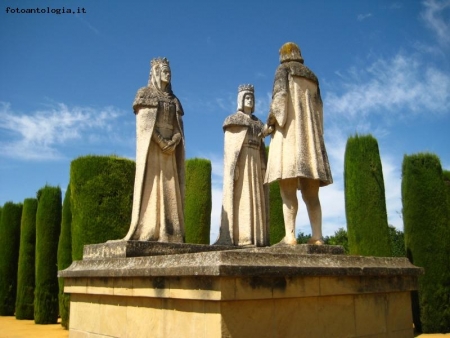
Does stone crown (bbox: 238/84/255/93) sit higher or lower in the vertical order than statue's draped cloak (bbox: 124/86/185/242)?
higher

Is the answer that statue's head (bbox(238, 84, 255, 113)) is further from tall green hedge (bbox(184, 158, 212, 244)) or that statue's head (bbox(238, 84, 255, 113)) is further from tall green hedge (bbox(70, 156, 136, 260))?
tall green hedge (bbox(184, 158, 212, 244))

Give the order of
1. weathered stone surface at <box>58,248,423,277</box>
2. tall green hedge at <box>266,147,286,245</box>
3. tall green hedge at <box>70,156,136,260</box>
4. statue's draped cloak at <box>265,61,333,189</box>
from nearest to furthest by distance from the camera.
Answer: weathered stone surface at <box>58,248,423,277</box>, statue's draped cloak at <box>265,61,333,189</box>, tall green hedge at <box>70,156,136,260</box>, tall green hedge at <box>266,147,286,245</box>

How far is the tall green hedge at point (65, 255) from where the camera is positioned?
14523 millimetres

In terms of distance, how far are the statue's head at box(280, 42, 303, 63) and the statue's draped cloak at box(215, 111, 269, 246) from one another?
2.55m

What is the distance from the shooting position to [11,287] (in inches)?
794

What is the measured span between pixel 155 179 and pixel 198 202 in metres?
9.00

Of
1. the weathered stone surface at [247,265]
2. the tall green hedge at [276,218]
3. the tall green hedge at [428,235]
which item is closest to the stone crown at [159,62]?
the weathered stone surface at [247,265]

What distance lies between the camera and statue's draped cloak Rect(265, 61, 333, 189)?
244 inches

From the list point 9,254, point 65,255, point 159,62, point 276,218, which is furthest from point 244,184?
point 9,254

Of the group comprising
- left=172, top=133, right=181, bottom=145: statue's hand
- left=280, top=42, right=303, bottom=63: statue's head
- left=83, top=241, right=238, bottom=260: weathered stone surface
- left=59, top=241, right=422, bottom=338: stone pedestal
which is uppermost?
left=280, top=42, right=303, bottom=63: statue's head

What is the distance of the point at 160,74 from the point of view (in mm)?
7711

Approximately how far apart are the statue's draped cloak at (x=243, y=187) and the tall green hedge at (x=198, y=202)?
23.2 ft

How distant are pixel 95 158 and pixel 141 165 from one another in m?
6.68

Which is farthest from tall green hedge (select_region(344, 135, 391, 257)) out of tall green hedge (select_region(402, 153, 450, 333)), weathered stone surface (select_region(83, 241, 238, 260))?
weathered stone surface (select_region(83, 241, 238, 260))
